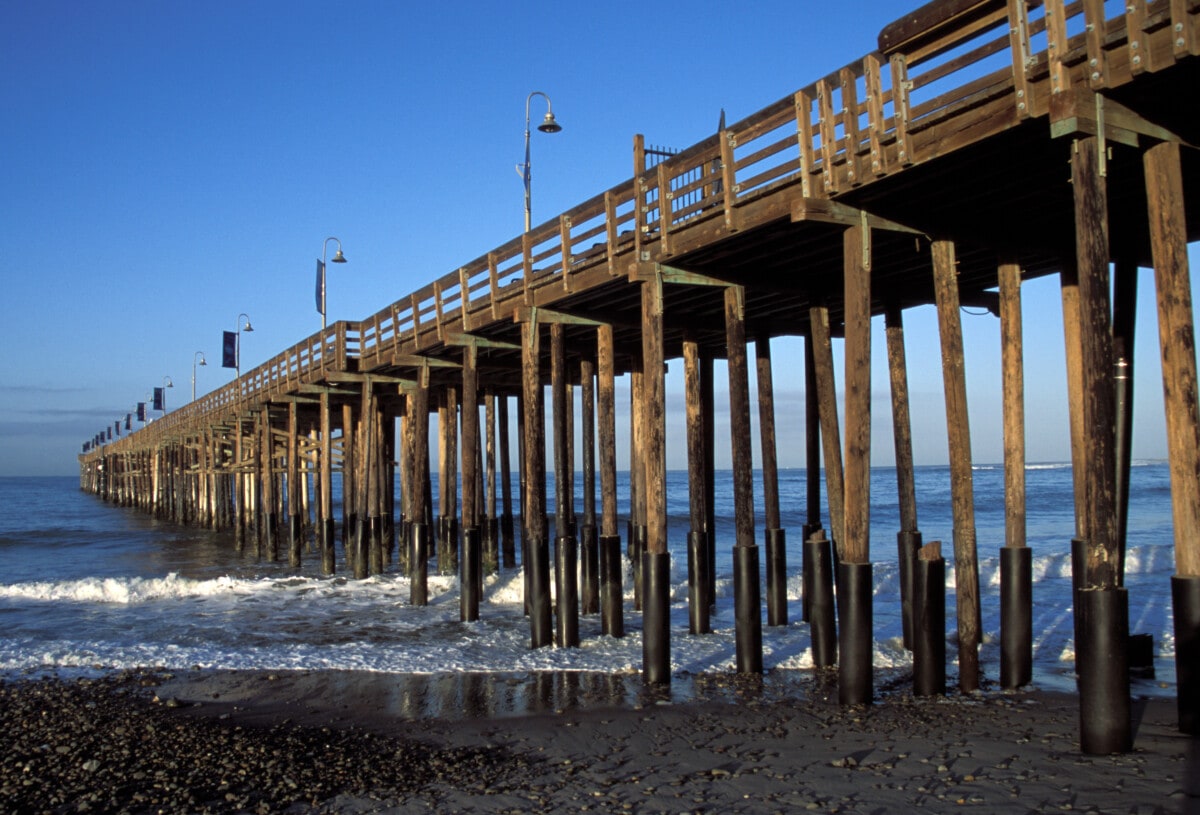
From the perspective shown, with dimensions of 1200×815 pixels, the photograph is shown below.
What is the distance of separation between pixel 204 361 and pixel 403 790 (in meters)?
48.4

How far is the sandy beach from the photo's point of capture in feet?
21.5

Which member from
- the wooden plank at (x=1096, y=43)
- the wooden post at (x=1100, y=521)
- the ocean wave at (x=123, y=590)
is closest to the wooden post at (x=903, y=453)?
the wooden post at (x=1100, y=521)

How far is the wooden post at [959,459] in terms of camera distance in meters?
9.20

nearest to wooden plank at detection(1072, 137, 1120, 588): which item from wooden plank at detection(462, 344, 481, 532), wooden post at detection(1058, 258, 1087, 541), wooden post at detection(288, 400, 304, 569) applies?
wooden post at detection(1058, 258, 1087, 541)

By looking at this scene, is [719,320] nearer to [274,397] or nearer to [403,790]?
[403,790]

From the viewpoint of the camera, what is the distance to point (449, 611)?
17.1 m

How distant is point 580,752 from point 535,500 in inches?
211

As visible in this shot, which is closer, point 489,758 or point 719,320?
point 489,758

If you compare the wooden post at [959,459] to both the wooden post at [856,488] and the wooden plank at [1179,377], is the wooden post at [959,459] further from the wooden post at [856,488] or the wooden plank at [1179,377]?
the wooden plank at [1179,377]

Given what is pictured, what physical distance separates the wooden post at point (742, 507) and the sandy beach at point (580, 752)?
1.45ft

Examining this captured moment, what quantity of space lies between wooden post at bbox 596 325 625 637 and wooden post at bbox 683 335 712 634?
1.08 metres

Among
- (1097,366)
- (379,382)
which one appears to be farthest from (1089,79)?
(379,382)

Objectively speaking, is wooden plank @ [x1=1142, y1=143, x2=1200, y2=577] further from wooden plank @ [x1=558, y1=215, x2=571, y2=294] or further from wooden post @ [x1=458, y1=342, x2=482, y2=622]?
wooden post @ [x1=458, y1=342, x2=482, y2=622]

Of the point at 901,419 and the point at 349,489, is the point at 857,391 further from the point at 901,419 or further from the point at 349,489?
the point at 349,489
